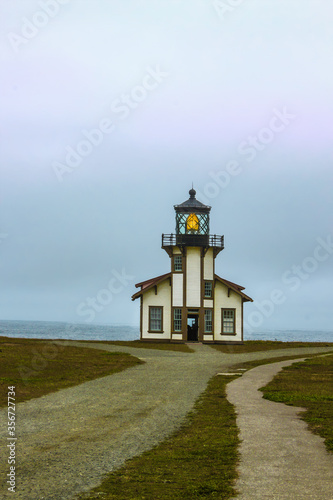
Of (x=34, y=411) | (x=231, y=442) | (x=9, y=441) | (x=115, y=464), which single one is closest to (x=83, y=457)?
(x=115, y=464)

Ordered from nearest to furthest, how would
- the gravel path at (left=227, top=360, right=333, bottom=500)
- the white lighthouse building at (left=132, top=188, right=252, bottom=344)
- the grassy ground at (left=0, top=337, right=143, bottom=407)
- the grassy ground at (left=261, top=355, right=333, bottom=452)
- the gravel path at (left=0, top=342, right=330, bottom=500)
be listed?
1. the gravel path at (left=227, top=360, right=333, bottom=500)
2. the gravel path at (left=0, top=342, right=330, bottom=500)
3. the grassy ground at (left=261, top=355, right=333, bottom=452)
4. the grassy ground at (left=0, top=337, right=143, bottom=407)
5. the white lighthouse building at (left=132, top=188, right=252, bottom=344)

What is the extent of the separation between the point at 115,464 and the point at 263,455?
2421 millimetres

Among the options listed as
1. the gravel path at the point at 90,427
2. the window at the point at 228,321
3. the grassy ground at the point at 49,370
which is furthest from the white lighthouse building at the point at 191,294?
the gravel path at the point at 90,427

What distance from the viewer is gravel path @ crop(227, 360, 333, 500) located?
25.0ft

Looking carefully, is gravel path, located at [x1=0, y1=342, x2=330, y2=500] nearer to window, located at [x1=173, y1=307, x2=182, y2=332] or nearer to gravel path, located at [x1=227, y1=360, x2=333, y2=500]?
gravel path, located at [x1=227, y1=360, x2=333, y2=500]

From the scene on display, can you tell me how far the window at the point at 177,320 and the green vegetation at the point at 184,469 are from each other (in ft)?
127

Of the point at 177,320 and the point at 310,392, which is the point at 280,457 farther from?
the point at 177,320

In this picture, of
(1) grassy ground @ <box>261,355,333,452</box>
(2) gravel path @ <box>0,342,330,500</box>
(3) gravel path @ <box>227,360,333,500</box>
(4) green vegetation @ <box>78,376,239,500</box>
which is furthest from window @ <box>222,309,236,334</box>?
(4) green vegetation @ <box>78,376,239,500</box>

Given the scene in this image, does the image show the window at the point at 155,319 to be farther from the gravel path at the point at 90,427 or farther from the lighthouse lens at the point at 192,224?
the gravel path at the point at 90,427

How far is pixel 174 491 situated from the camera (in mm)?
7812

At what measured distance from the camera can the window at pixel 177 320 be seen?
2040 inches

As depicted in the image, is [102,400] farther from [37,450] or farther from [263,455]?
[263,455]

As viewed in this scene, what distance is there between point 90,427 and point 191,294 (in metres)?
39.3

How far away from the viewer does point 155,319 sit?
52.6 metres
